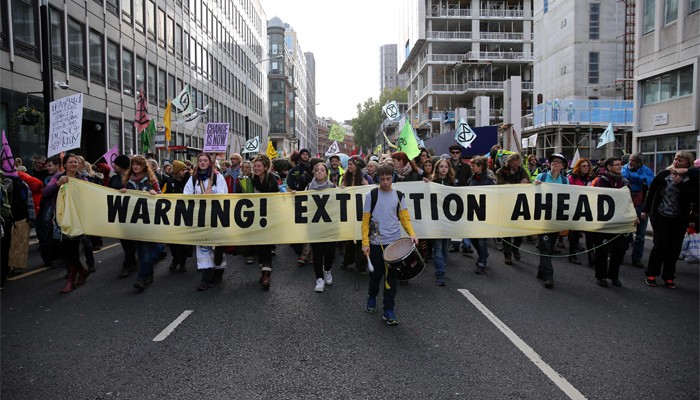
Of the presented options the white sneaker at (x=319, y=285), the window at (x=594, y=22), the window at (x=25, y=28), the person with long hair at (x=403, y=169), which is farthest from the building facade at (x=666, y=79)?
the window at (x=25, y=28)

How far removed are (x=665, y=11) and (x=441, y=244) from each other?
2206cm

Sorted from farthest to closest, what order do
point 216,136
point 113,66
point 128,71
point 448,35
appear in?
point 448,35 → point 128,71 → point 113,66 → point 216,136

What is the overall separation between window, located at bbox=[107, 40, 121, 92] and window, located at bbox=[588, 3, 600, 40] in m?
35.3

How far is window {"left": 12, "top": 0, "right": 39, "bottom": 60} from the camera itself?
17656 mm

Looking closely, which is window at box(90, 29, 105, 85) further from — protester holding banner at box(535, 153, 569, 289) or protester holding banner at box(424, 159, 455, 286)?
protester holding banner at box(535, 153, 569, 289)

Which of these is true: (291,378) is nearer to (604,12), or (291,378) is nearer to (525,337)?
(525,337)

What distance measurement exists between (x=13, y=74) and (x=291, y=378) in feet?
60.0

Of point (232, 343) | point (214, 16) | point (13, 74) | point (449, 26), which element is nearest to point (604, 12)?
point (449, 26)

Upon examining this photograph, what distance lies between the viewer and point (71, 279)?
711 cm

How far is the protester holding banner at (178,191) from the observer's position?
8477mm

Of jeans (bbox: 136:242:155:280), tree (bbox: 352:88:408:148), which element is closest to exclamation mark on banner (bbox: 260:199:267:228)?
jeans (bbox: 136:242:155:280)

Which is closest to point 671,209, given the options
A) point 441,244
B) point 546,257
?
point 546,257

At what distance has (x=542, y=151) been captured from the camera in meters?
42.8

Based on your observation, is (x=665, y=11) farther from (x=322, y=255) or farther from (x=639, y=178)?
(x=322, y=255)
